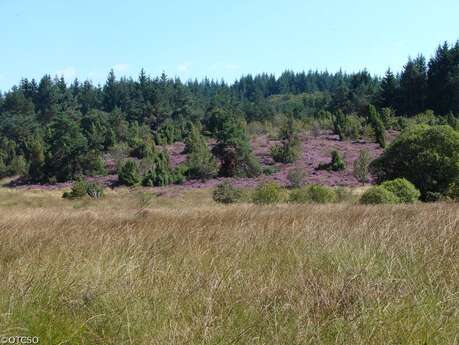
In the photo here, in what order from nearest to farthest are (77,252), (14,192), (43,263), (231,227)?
(43,263)
(77,252)
(231,227)
(14,192)

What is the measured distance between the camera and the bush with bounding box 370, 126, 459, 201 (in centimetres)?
2158

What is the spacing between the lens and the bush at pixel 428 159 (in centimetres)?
2158

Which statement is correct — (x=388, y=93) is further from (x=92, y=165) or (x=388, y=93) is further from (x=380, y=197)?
(x=380, y=197)

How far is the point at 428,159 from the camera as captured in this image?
71.4 feet

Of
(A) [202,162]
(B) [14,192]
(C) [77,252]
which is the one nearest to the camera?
(C) [77,252]

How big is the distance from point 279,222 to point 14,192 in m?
38.5

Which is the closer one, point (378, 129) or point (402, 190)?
point (402, 190)

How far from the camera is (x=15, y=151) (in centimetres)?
6241

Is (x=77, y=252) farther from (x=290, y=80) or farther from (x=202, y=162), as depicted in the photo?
(x=290, y=80)

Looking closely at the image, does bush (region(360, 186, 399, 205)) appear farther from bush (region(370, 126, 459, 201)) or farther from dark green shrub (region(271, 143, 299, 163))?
dark green shrub (region(271, 143, 299, 163))

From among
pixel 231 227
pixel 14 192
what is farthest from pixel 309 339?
pixel 14 192

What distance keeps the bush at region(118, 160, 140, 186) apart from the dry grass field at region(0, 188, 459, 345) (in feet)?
125

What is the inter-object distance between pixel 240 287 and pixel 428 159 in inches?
833

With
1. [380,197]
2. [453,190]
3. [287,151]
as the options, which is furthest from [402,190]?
[287,151]
